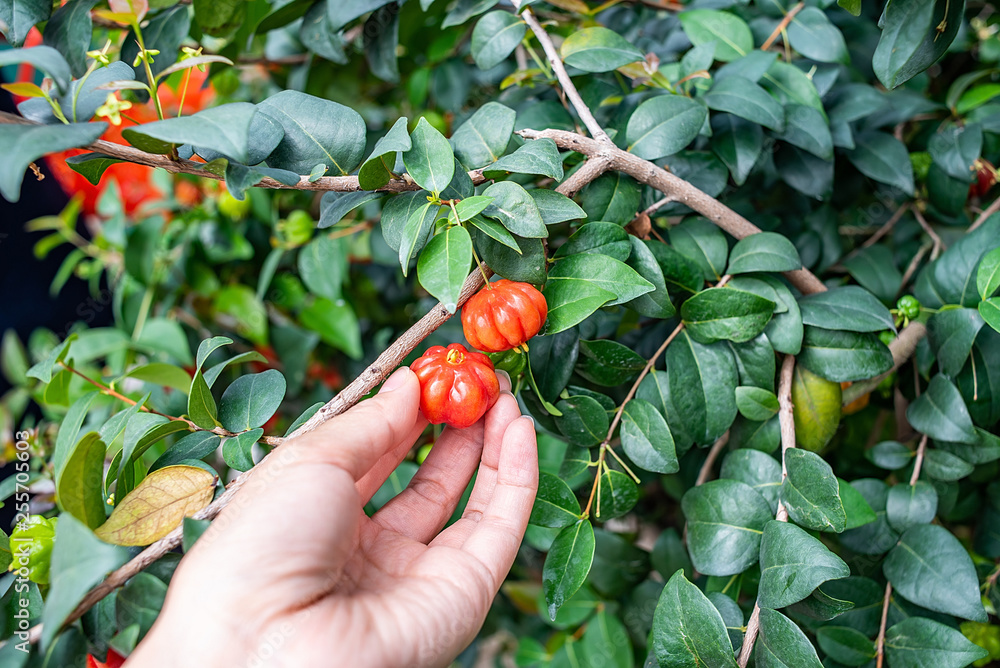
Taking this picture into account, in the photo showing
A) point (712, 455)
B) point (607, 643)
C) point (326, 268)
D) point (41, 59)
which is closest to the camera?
point (41, 59)

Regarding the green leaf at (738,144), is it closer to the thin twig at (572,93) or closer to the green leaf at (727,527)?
the thin twig at (572,93)

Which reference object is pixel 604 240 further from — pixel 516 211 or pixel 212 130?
pixel 212 130

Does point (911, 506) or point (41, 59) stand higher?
point (41, 59)

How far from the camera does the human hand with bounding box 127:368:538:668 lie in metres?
0.54

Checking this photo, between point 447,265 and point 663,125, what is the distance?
15.9 inches

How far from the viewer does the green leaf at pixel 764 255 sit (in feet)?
2.54

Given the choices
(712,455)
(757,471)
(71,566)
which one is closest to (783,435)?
(757,471)

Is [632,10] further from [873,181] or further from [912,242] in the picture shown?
[912,242]

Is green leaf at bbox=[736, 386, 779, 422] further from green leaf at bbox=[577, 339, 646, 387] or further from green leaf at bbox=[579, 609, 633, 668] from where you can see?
green leaf at bbox=[579, 609, 633, 668]

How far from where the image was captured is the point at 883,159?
994 millimetres

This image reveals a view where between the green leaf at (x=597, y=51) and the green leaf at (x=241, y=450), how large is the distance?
67 centimetres

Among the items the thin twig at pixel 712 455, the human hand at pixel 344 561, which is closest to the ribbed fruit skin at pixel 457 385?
the human hand at pixel 344 561

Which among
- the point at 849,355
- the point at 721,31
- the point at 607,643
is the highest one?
the point at 721,31

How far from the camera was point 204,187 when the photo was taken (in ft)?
5.32
